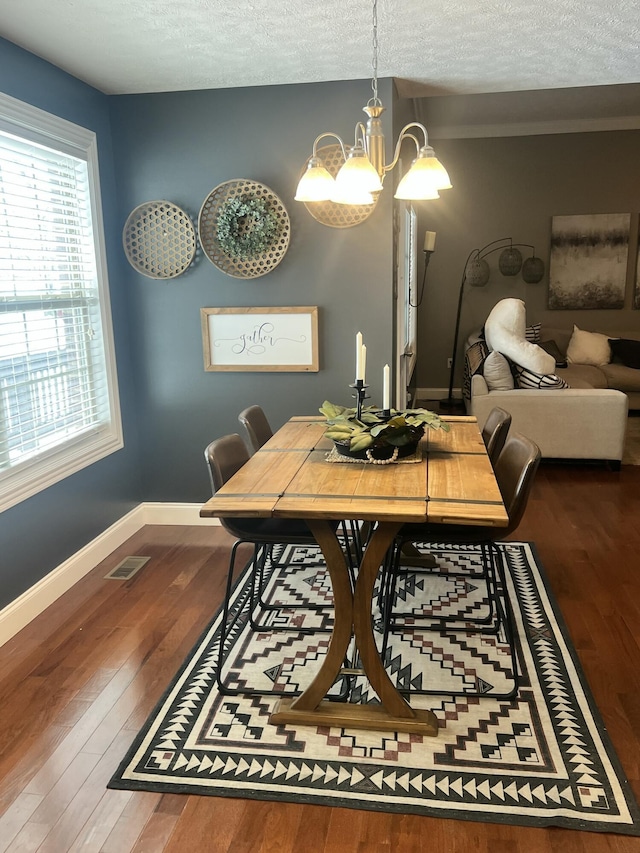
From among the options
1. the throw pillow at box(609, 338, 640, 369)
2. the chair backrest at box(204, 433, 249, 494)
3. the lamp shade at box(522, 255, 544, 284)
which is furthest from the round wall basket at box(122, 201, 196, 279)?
the throw pillow at box(609, 338, 640, 369)

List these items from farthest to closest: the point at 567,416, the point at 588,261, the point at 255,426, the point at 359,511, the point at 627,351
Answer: the point at 588,261 → the point at 627,351 → the point at 567,416 → the point at 255,426 → the point at 359,511

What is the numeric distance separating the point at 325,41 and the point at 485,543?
213cm

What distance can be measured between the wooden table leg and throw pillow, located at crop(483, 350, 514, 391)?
10.3 ft

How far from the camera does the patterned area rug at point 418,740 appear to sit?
6.10 feet

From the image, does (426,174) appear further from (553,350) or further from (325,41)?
(553,350)

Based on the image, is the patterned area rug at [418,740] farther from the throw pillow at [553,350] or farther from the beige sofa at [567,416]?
the throw pillow at [553,350]

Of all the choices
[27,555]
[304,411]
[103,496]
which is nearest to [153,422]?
[103,496]

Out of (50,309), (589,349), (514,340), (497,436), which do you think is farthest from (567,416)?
(50,309)

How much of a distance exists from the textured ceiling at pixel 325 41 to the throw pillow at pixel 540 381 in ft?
6.69

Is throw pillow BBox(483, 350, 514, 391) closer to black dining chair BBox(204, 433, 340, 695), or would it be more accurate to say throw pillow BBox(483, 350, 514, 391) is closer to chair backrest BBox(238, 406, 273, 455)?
chair backrest BBox(238, 406, 273, 455)

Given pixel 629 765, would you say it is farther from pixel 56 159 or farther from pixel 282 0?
pixel 56 159

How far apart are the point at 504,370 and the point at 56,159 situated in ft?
10.7

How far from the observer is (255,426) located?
3043 mm

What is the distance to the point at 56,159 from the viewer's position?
312 cm
